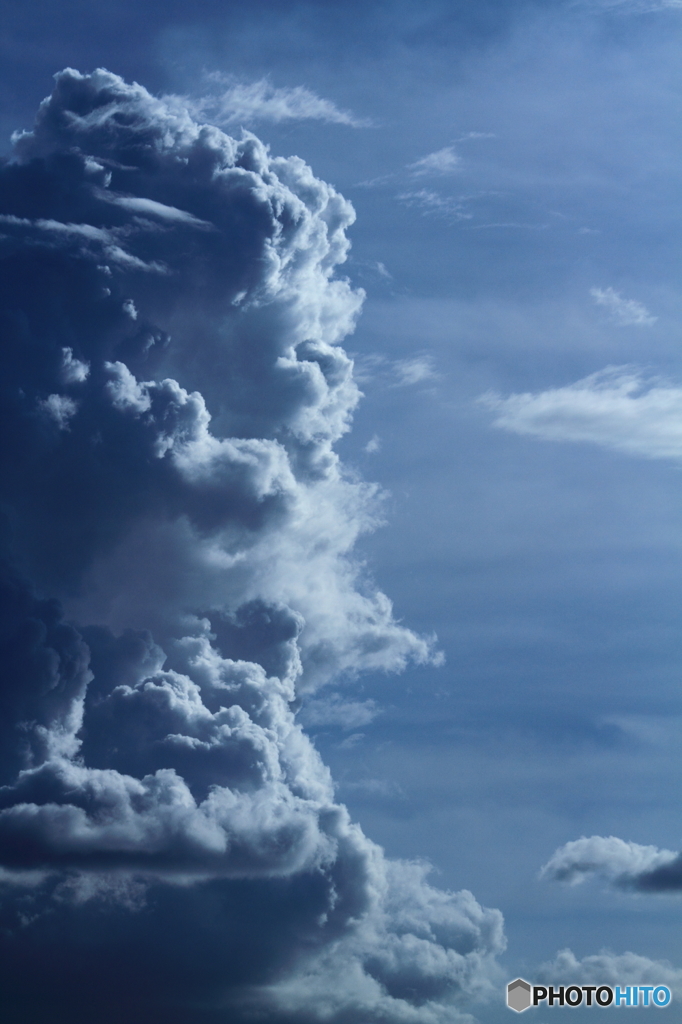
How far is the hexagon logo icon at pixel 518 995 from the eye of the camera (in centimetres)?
12419

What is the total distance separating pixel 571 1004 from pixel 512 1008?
694 centimetres

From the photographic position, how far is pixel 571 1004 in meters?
120

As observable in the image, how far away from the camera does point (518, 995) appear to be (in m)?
126

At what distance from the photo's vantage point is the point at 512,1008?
12325 centimetres

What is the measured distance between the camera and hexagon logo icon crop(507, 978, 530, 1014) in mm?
124188
